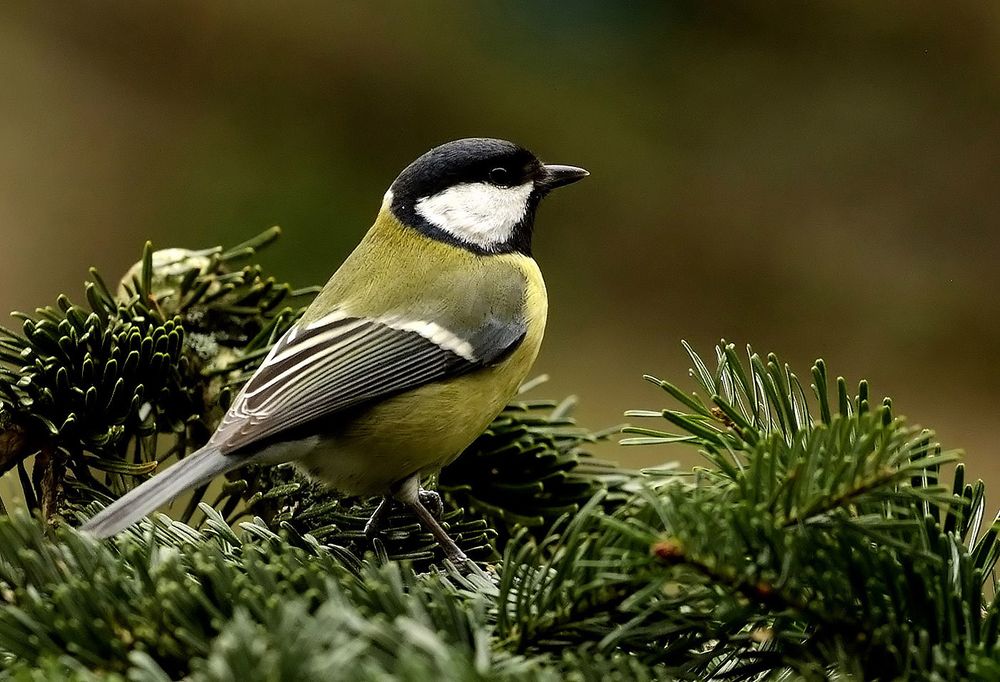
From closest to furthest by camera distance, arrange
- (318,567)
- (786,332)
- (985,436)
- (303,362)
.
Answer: (318,567) < (303,362) < (985,436) < (786,332)

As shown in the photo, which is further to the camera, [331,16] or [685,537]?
[331,16]

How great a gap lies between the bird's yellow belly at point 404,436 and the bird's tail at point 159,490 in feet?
0.42

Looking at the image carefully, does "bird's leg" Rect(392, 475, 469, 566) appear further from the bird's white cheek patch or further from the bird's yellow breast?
the bird's white cheek patch

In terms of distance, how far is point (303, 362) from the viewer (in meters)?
0.97

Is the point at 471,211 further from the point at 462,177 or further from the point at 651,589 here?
the point at 651,589

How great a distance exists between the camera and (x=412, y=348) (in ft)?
3.51

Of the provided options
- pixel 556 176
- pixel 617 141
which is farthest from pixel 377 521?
pixel 617 141

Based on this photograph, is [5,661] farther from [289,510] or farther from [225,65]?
[225,65]

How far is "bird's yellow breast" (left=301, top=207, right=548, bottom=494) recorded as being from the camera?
3.21 feet

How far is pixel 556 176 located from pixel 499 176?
0.28 feet

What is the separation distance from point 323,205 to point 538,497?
127 centimetres

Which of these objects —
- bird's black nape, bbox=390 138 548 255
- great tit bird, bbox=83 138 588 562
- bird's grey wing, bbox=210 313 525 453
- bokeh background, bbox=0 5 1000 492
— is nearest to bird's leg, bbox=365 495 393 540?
great tit bird, bbox=83 138 588 562

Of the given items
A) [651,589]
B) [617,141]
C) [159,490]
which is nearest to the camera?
[651,589]

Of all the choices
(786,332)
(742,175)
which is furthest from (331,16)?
(786,332)
